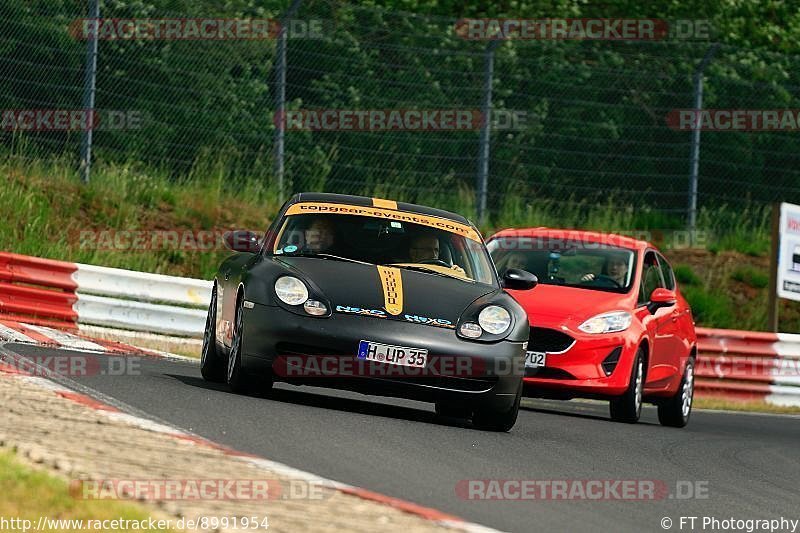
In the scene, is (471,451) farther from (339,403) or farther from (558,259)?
(558,259)

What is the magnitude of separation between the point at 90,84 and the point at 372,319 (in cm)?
985

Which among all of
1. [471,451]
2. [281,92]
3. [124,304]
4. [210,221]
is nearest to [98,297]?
[124,304]

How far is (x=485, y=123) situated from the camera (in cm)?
2131

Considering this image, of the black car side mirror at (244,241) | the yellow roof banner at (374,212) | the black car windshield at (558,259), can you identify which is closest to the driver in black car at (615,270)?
the black car windshield at (558,259)

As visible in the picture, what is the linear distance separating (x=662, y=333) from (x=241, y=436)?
661cm

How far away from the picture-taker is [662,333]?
14461 mm

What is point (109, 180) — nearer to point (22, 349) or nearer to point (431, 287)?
point (22, 349)

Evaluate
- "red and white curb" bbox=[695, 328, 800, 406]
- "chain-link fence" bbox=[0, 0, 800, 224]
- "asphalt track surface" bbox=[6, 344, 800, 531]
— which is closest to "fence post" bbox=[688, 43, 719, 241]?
"chain-link fence" bbox=[0, 0, 800, 224]

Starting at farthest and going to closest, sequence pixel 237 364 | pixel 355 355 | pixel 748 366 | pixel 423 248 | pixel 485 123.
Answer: pixel 485 123
pixel 748 366
pixel 423 248
pixel 237 364
pixel 355 355

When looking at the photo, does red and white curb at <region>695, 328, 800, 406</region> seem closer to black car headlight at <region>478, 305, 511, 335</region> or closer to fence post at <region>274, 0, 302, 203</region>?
fence post at <region>274, 0, 302, 203</region>

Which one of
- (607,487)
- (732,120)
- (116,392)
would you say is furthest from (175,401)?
(732,120)

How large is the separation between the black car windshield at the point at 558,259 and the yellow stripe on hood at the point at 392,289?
3.60 m

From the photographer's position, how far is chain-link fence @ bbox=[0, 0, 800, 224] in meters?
19.5

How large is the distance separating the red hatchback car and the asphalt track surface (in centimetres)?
38
